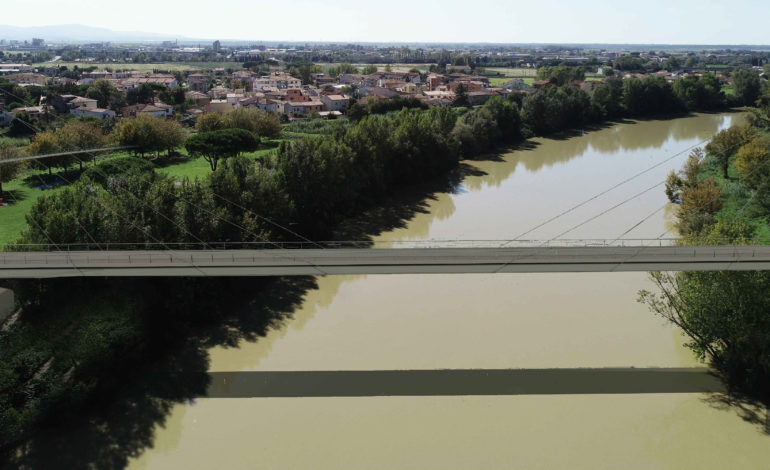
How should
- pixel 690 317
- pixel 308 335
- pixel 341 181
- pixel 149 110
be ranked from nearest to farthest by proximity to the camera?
pixel 690 317, pixel 308 335, pixel 341 181, pixel 149 110

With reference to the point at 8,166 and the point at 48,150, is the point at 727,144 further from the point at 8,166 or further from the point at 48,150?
the point at 8,166

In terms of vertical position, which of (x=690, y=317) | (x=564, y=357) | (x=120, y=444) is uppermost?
(x=690, y=317)

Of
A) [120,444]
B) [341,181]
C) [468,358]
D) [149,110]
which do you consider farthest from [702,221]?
[149,110]

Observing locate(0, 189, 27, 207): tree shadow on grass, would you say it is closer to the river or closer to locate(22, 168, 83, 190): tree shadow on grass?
locate(22, 168, 83, 190): tree shadow on grass

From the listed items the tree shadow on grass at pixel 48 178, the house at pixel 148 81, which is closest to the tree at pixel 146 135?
the tree shadow on grass at pixel 48 178

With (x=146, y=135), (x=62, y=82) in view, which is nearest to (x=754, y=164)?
(x=146, y=135)

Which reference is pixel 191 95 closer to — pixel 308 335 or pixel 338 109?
pixel 338 109

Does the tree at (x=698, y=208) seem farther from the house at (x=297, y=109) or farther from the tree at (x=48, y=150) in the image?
the house at (x=297, y=109)
